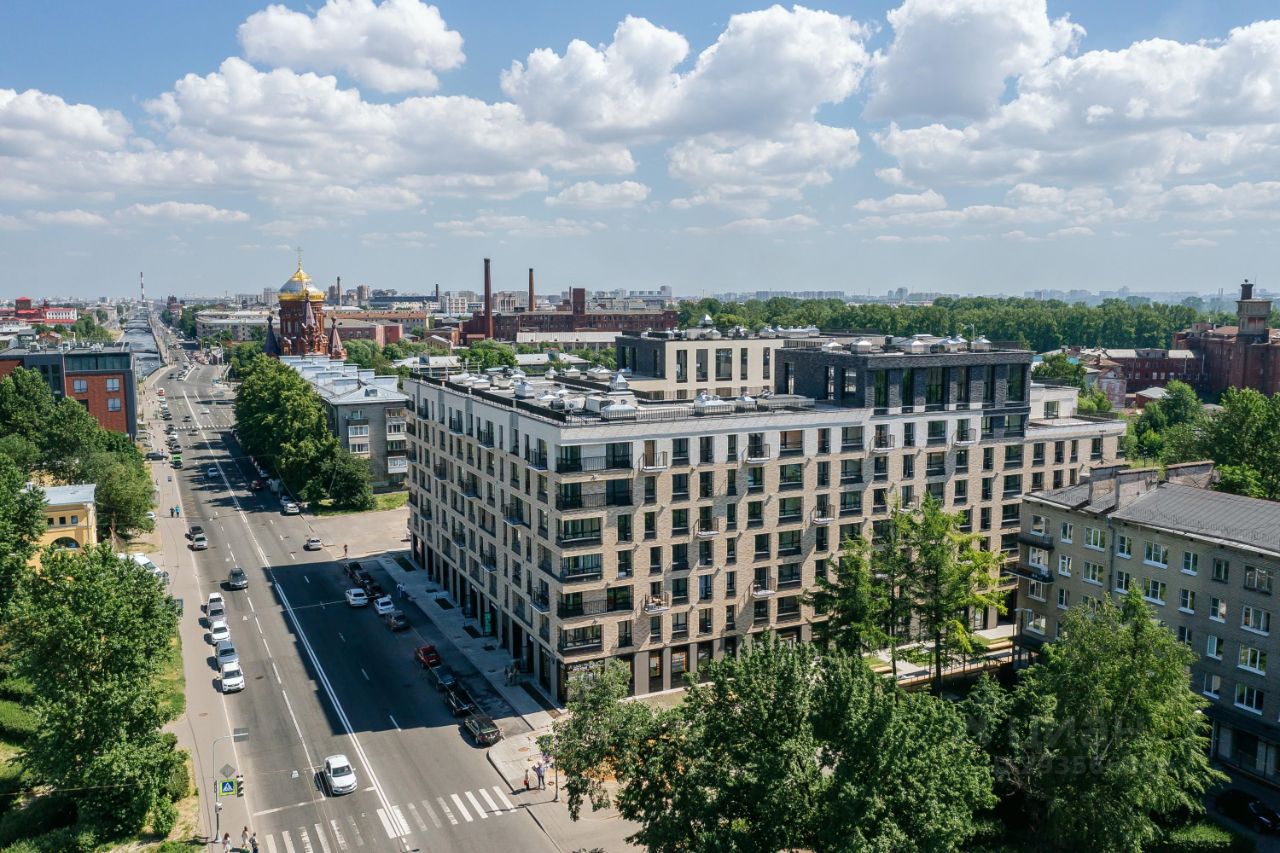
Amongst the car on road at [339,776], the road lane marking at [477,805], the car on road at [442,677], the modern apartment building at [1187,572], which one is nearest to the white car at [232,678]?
the car on road at [442,677]

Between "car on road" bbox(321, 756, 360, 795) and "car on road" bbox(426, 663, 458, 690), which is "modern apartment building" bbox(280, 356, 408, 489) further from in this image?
"car on road" bbox(321, 756, 360, 795)

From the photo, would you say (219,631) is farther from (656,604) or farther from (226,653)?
(656,604)

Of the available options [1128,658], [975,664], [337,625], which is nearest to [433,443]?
[337,625]

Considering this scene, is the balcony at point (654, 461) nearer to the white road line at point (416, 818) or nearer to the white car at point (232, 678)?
the white road line at point (416, 818)

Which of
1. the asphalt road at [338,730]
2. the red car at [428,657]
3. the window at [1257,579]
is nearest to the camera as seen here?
the asphalt road at [338,730]

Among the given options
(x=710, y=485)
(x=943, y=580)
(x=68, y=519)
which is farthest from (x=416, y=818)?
(x=68, y=519)

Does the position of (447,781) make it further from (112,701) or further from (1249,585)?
(1249,585)

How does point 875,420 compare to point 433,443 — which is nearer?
point 875,420

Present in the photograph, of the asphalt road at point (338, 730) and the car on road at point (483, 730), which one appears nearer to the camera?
the asphalt road at point (338, 730)
